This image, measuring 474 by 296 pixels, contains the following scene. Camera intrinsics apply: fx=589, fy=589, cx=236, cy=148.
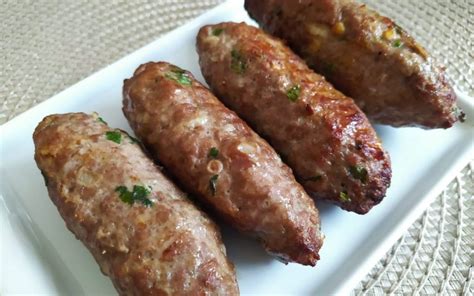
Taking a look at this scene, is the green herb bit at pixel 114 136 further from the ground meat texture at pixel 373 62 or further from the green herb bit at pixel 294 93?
the ground meat texture at pixel 373 62

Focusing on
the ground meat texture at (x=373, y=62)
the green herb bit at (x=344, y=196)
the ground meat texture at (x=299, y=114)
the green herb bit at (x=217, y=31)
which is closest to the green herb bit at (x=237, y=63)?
the ground meat texture at (x=299, y=114)

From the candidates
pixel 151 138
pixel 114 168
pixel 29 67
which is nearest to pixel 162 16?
pixel 29 67

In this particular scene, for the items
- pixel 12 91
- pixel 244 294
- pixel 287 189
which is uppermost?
pixel 287 189

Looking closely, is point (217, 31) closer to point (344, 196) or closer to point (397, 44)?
point (397, 44)

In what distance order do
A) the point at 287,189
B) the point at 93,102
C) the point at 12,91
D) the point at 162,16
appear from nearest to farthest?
the point at 287,189 → the point at 93,102 → the point at 12,91 → the point at 162,16

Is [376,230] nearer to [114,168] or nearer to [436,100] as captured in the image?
[436,100]

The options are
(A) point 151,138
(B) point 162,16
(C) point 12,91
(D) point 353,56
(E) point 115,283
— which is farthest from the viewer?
(B) point 162,16
